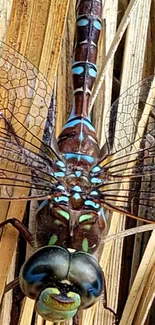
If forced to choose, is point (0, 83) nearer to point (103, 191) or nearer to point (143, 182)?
point (103, 191)

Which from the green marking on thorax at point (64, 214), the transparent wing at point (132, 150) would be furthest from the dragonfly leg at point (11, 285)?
the transparent wing at point (132, 150)

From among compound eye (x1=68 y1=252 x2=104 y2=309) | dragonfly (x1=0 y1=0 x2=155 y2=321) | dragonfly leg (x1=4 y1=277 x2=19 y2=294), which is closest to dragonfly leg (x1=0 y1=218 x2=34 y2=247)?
dragonfly (x1=0 y1=0 x2=155 y2=321)

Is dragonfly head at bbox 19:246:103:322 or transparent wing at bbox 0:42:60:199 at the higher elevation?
transparent wing at bbox 0:42:60:199

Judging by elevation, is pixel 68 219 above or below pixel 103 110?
below

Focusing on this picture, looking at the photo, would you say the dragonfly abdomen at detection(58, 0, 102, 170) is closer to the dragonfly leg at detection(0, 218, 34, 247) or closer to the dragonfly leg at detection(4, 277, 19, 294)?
the dragonfly leg at detection(0, 218, 34, 247)

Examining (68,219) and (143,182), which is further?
(143,182)

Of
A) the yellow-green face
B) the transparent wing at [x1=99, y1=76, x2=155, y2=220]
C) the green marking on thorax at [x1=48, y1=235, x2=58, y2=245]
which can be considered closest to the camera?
the yellow-green face

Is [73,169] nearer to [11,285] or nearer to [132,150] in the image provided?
[132,150]

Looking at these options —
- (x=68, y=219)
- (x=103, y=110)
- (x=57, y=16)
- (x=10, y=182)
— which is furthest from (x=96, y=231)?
(x=57, y=16)

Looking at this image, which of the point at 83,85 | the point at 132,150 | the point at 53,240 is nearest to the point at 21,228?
the point at 53,240
